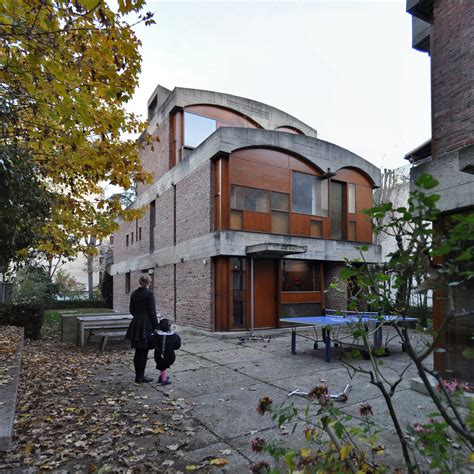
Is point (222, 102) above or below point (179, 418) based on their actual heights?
above

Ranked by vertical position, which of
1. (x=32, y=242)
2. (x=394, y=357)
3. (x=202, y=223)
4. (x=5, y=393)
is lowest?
(x=394, y=357)

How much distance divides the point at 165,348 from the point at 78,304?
2587 centimetres

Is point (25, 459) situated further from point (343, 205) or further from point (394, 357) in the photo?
point (343, 205)

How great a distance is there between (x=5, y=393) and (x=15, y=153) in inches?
168

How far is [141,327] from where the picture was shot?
6566 millimetres

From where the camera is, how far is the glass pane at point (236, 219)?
1327 cm

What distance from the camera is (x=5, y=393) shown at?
14.3ft

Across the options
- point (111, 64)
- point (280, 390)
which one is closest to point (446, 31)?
point (111, 64)

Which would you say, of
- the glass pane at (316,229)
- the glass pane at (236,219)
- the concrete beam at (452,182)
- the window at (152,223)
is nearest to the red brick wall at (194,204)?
the glass pane at (236,219)

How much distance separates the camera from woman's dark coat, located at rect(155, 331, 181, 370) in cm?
645

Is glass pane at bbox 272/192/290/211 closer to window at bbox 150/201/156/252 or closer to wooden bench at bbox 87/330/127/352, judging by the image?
wooden bench at bbox 87/330/127/352

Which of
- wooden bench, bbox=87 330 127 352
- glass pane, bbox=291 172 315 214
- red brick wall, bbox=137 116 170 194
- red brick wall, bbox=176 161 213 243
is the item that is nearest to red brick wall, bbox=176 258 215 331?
red brick wall, bbox=176 161 213 243

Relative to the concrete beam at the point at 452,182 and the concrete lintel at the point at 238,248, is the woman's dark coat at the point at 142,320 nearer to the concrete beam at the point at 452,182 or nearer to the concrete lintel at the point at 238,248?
the concrete beam at the point at 452,182

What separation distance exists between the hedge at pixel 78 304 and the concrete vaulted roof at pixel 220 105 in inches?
658
